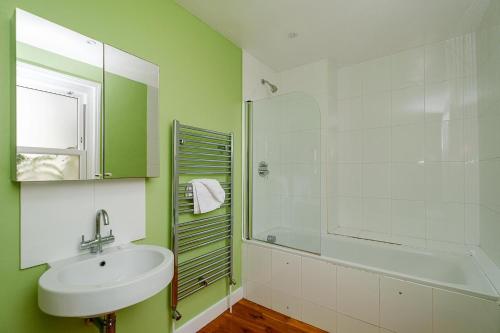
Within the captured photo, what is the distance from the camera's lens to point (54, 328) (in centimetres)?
110

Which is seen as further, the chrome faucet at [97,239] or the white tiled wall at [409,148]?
the white tiled wall at [409,148]

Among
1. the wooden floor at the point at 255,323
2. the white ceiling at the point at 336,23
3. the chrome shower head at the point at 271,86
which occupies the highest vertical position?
the white ceiling at the point at 336,23

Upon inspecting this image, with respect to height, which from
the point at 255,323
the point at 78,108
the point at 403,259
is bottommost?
the point at 255,323

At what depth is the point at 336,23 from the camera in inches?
74.0

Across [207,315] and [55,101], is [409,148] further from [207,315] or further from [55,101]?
[55,101]

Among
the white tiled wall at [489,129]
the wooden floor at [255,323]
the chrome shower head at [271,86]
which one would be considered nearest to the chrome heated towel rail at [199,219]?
the wooden floor at [255,323]

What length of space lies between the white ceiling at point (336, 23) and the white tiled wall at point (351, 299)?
6.32 feet

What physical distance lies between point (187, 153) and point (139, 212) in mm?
525

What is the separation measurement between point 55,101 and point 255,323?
2.05 metres

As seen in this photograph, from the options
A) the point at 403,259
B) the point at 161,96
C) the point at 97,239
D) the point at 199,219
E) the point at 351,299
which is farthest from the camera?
the point at 403,259

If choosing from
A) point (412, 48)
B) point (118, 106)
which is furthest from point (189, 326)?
point (412, 48)

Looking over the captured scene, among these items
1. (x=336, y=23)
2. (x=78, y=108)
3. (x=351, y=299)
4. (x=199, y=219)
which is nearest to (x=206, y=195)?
(x=199, y=219)

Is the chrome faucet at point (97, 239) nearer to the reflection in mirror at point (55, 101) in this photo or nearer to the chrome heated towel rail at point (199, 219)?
the reflection in mirror at point (55, 101)

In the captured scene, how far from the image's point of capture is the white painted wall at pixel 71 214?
1047 mm
